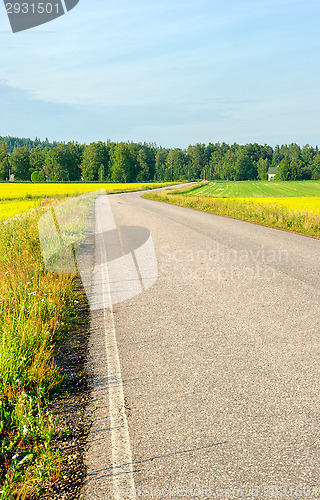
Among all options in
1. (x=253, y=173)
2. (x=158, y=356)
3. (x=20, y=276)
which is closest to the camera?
(x=158, y=356)

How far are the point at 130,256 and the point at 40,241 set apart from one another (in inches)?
93.5

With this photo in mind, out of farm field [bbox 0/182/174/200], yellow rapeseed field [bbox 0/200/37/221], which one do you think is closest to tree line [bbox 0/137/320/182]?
farm field [bbox 0/182/174/200]

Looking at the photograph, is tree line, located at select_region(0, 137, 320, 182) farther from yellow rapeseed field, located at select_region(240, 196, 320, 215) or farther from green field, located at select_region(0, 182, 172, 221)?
yellow rapeseed field, located at select_region(240, 196, 320, 215)

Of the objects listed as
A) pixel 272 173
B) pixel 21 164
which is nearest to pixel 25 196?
pixel 21 164

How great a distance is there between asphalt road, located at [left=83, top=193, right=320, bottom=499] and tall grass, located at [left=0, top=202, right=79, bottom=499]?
382 millimetres

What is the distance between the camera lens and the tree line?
125188 mm

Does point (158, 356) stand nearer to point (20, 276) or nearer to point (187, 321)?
point (187, 321)

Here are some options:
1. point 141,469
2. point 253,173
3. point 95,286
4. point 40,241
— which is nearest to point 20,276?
point 95,286

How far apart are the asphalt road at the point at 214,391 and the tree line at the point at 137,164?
11683 centimetres

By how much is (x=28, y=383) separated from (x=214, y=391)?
1.78 metres

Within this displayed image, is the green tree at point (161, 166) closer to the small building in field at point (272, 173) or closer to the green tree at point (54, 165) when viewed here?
the small building in field at point (272, 173)

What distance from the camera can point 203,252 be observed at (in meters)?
10.5

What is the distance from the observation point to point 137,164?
138375mm

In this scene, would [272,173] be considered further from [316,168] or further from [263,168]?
[316,168]
